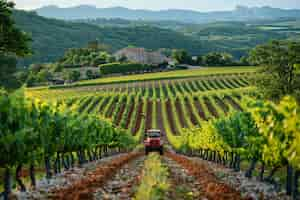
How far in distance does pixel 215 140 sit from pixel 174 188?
13.6 m

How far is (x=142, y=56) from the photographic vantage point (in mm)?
169500

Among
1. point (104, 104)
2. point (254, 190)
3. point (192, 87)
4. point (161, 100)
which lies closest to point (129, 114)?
point (104, 104)

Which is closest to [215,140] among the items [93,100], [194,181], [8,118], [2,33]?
[194,181]

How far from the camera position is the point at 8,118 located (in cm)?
1436

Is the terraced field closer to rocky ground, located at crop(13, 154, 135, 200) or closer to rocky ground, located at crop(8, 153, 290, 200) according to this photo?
rocky ground, located at crop(13, 154, 135, 200)

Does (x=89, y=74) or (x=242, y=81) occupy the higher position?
(x=242, y=81)

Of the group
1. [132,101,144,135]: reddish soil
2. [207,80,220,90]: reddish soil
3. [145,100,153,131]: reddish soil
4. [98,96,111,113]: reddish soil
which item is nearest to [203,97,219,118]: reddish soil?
[145,100,153,131]: reddish soil

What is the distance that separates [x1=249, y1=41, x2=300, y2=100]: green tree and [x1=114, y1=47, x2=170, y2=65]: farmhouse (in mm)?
109960

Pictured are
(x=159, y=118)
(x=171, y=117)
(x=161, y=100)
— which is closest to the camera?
(x=159, y=118)

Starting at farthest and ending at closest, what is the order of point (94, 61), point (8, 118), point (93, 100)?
point (94, 61) → point (93, 100) → point (8, 118)

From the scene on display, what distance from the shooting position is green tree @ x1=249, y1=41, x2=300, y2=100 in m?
44.3

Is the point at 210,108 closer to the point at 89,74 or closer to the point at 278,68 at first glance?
the point at 278,68

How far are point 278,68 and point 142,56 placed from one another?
125 metres

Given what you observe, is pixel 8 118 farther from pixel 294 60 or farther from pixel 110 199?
pixel 294 60
